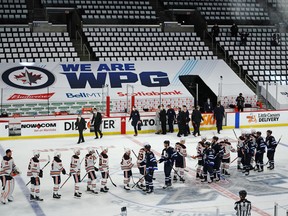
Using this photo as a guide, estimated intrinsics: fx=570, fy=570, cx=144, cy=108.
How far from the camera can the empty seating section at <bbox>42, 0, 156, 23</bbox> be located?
101 ft

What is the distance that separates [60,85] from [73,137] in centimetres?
479

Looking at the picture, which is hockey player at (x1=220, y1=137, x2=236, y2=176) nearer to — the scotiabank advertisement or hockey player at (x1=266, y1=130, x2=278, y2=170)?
hockey player at (x1=266, y1=130, x2=278, y2=170)

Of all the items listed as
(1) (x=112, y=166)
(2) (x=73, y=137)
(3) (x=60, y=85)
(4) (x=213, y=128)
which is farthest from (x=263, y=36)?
(1) (x=112, y=166)

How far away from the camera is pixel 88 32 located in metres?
29.8

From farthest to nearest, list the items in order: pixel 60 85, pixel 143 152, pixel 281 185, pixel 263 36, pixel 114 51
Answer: pixel 263 36
pixel 114 51
pixel 60 85
pixel 281 185
pixel 143 152

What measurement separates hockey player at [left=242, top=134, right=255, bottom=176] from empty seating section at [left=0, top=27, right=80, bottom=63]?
13.7 meters

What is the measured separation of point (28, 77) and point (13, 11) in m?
5.91

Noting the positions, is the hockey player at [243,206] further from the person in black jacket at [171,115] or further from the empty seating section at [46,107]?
the empty seating section at [46,107]

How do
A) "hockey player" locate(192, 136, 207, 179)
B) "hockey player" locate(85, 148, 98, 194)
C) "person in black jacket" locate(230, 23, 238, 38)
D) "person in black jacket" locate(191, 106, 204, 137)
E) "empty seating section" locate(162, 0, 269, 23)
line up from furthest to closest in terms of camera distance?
"empty seating section" locate(162, 0, 269, 23) → "person in black jacket" locate(230, 23, 238, 38) → "person in black jacket" locate(191, 106, 204, 137) → "hockey player" locate(192, 136, 207, 179) → "hockey player" locate(85, 148, 98, 194)

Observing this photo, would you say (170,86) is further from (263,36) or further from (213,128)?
(263,36)

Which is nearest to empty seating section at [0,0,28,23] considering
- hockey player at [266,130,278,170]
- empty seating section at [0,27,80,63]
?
empty seating section at [0,27,80,63]

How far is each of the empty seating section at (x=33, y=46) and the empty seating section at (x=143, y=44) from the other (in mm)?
1451

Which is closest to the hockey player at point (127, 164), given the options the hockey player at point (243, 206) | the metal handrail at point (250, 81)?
the hockey player at point (243, 206)

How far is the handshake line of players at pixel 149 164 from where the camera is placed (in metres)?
12.8
